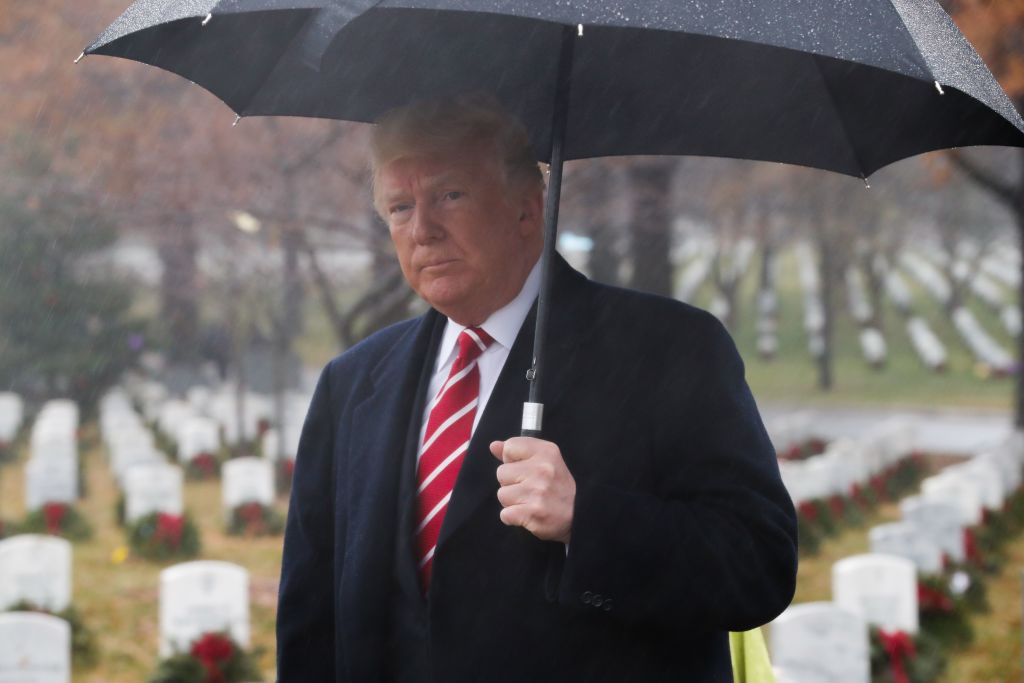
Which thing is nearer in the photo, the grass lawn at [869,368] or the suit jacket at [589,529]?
the suit jacket at [589,529]

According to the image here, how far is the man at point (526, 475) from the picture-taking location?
7.08ft

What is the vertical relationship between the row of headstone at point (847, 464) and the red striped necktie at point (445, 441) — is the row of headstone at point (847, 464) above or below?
above

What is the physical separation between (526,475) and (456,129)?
2.32ft

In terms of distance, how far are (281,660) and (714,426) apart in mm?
1102

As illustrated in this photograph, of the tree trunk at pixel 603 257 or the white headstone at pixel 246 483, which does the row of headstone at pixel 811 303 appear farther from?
the white headstone at pixel 246 483

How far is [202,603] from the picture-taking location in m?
6.82

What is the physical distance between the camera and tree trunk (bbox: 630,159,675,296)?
10.8 meters

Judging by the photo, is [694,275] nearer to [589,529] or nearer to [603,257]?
[603,257]

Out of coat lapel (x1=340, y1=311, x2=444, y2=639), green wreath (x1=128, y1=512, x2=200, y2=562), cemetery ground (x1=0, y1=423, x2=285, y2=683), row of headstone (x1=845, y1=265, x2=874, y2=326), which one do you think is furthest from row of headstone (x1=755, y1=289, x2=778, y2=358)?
coat lapel (x1=340, y1=311, x2=444, y2=639)

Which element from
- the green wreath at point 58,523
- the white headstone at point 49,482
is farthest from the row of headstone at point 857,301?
the green wreath at point 58,523

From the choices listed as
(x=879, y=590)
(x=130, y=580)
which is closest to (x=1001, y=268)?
(x=879, y=590)

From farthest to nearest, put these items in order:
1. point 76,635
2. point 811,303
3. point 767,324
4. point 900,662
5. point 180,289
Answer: point 811,303
point 767,324
point 180,289
point 76,635
point 900,662

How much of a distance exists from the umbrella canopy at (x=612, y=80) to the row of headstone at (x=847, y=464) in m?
7.85

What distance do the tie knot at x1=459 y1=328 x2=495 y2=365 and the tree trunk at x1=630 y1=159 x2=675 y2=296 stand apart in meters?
7.46
